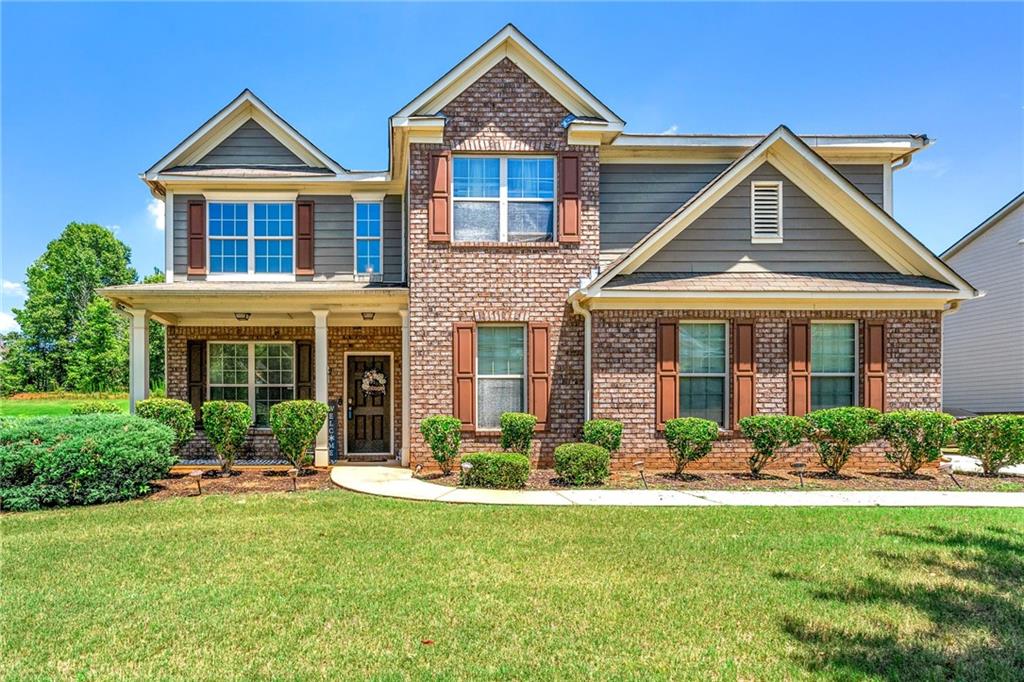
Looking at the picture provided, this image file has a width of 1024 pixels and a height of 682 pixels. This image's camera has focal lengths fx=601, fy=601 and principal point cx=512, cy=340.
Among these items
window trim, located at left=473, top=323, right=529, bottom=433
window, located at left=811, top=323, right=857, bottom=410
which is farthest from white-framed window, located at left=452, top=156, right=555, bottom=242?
window, located at left=811, top=323, right=857, bottom=410

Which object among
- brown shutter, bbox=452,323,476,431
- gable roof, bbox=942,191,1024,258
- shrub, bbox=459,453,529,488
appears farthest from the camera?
Result: gable roof, bbox=942,191,1024,258

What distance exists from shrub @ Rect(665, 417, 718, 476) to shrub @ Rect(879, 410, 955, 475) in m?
2.85

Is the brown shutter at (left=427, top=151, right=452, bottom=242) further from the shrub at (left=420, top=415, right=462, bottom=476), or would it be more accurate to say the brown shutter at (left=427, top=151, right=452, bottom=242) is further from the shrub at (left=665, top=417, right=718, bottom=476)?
the shrub at (left=665, top=417, right=718, bottom=476)

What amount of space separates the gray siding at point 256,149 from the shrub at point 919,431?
40.2 ft

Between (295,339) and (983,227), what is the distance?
777 inches

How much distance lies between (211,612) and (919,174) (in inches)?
581

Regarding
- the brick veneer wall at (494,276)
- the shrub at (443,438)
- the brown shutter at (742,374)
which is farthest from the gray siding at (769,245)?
the shrub at (443,438)

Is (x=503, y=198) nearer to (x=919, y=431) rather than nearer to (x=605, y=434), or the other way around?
(x=605, y=434)

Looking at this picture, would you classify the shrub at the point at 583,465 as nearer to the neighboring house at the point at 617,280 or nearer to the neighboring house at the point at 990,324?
the neighboring house at the point at 617,280

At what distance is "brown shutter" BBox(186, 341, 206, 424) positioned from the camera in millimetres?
12781

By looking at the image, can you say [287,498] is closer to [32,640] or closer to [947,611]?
[32,640]

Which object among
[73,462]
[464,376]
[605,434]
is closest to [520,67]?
[464,376]

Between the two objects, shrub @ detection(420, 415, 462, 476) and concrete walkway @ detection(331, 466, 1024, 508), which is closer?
concrete walkway @ detection(331, 466, 1024, 508)

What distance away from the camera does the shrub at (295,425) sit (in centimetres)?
1011
